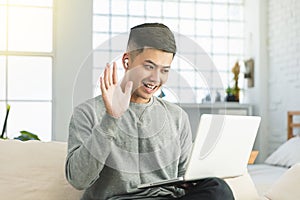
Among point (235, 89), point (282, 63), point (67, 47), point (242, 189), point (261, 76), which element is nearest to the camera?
point (242, 189)

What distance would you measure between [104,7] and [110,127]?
4.48 meters

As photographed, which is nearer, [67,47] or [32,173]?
[32,173]

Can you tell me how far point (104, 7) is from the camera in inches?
231

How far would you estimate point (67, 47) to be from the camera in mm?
4555

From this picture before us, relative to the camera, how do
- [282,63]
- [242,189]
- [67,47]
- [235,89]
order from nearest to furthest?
[242,189], [67,47], [282,63], [235,89]

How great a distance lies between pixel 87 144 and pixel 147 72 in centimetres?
28

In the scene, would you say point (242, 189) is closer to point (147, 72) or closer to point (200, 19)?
point (147, 72)

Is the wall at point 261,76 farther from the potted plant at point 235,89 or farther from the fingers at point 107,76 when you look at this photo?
the fingers at point 107,76

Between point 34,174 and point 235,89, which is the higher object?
point 235,89

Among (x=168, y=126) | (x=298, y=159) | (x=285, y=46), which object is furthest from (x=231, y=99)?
(x=168, y=126)

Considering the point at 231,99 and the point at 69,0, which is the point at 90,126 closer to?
the point at 69,0

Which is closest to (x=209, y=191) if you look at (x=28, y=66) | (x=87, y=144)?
(x=87, y=144)

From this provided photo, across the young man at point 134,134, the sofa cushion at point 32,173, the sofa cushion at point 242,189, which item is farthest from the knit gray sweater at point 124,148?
the sofa cushion at point 242,189

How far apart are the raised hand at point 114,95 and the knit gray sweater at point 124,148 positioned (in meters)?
0.03
